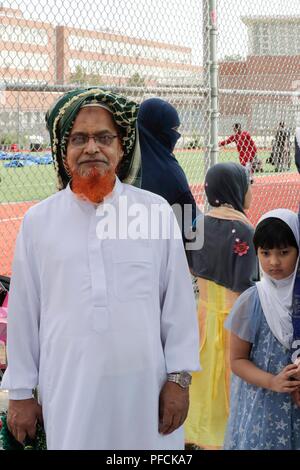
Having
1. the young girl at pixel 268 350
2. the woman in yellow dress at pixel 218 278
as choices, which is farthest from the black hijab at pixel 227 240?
the young girl at pixel 268 350

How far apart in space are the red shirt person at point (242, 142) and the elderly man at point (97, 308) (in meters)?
5.96

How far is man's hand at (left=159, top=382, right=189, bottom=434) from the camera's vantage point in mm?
2730

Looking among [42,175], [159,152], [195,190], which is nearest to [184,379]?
[159,152]

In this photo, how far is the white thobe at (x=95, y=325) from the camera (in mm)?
2639

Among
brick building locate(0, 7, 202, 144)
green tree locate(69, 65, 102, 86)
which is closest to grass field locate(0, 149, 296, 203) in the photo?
brick building locate(0, 7, 202, 144)

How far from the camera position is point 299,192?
452 inches

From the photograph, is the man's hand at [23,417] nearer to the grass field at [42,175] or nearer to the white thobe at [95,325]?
the white thobe at [95,325]

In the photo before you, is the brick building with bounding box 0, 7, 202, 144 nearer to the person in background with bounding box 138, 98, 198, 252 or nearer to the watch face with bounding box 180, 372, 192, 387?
the person in background with bounding box 138, 98, 198, 252

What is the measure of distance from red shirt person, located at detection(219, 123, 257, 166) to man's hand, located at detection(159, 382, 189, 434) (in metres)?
6.10

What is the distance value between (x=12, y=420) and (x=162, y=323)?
57 cm

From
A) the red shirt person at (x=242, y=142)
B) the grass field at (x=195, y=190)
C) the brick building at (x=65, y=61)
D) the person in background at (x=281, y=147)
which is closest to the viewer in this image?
the brick building at (x=65, y=61)

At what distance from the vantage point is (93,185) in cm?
275

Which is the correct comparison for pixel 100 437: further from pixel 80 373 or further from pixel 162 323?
pixel 162 323

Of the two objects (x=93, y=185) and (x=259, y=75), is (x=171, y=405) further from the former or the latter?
(x=259, y=75)
